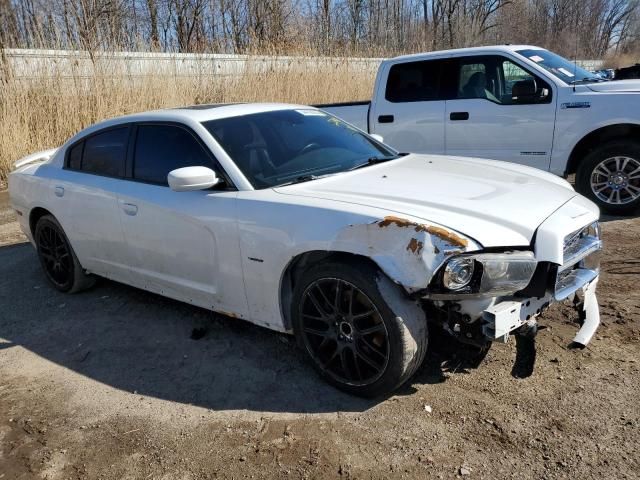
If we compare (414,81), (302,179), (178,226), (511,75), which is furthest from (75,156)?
(511,75)

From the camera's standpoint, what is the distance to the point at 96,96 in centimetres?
1122

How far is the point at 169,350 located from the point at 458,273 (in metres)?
2.16

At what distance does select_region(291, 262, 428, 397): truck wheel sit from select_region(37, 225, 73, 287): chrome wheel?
2.70 m

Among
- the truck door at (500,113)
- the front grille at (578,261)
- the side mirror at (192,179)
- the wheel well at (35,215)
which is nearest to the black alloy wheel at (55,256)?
the wheel well at (35,215)

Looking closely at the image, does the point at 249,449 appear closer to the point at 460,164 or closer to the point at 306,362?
the point at 306,362

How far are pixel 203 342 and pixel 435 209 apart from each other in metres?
1.96

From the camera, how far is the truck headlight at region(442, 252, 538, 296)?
2.65 metres

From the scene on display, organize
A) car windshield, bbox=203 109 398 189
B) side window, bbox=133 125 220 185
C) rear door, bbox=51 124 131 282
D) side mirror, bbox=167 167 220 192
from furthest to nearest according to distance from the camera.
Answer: rear door, bbox=51 124 131 282 → side window, bbox=133 125 220 185 → car windshield, bbox=203 109 398 189 → side mirror, bbox=167 167 220 192

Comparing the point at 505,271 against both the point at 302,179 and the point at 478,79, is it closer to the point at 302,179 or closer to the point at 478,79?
the point at 302,179

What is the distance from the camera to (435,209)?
2.89 meters

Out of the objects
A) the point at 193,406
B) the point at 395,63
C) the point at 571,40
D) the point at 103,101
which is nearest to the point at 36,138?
the point at 103,101

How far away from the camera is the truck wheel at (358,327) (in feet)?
9.23

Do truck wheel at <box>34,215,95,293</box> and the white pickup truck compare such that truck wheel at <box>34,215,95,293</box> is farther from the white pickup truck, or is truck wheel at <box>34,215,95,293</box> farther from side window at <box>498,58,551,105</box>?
side window at <box>498,58,551,105</box>

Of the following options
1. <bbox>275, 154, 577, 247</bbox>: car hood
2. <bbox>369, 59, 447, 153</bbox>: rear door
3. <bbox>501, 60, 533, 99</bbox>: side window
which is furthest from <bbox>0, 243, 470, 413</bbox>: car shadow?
<bbox>501, 60, 533, 99</bbox>: side window
